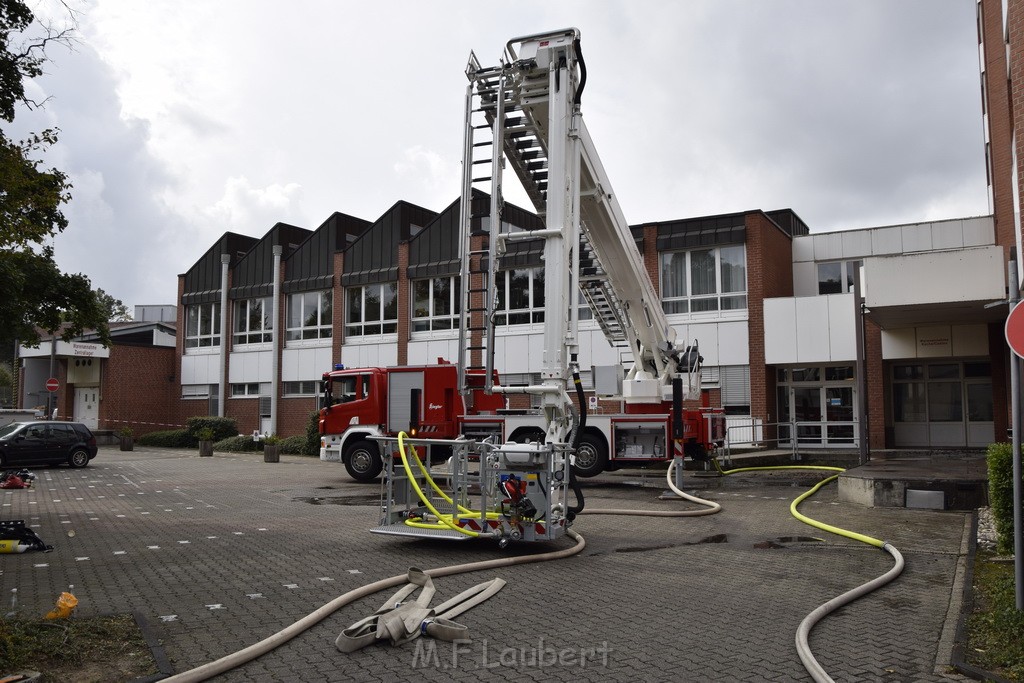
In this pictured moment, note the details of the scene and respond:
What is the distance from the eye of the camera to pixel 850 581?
25.2 ft

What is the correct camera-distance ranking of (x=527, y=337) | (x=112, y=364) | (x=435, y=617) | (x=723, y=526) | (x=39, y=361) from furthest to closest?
1. (x=39, y=361)
2. (x=112, y=364)
3. (x=527, y=337)
4. (x=723, y=526)
5. (x=435, y=617)

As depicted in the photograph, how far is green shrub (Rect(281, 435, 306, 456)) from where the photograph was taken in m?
28.2

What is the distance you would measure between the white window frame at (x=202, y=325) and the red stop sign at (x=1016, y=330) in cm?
3524

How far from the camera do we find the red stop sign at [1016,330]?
562 centimetres

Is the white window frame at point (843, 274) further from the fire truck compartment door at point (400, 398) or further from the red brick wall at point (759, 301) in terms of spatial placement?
the fire truck compartment door at point (400, 398)

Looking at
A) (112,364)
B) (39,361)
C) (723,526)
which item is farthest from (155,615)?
(39,361)

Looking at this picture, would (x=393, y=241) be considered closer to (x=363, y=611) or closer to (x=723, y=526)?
(x=723, y=526)

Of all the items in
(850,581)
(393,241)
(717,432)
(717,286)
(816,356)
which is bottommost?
(850,581)

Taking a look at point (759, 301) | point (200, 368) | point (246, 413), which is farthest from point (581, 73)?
point (200, 368)

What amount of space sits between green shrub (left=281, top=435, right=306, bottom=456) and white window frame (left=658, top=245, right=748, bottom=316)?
1323 cm

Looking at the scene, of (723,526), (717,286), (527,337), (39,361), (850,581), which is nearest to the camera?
(850,581)

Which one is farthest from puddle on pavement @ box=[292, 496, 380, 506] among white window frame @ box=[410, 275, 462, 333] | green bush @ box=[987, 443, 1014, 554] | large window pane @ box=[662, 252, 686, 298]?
white window frame @ box=[410, 275, 462, 333]

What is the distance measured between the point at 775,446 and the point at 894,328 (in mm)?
4611

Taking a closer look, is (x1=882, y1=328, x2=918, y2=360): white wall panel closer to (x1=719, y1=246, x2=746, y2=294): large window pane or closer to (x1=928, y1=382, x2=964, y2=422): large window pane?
(x1=928, y1=382, x2=964, y2=422): large window pane
